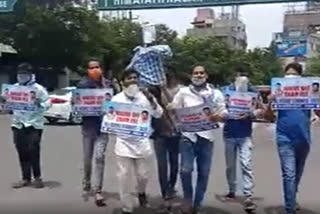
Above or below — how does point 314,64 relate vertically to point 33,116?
above

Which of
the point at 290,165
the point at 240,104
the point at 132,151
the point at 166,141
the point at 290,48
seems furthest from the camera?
the point at 290,48

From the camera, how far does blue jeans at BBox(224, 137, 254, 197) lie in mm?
8930

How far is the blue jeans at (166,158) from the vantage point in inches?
344

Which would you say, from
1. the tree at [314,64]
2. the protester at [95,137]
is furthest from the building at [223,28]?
the protester at [95,137]

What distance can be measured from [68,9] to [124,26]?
15032 mm

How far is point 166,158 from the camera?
8.80m

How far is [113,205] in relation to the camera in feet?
29.7

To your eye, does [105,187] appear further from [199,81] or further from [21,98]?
[199,81]

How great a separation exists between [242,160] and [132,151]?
62.6 inches

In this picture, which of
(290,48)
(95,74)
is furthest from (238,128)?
(290,48)

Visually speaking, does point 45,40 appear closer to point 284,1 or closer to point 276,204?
point 284,1

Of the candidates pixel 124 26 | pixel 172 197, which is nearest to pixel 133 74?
pixel 172 197

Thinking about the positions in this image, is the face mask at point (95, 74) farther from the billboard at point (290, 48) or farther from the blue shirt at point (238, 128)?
the billboard at point (290, 48)

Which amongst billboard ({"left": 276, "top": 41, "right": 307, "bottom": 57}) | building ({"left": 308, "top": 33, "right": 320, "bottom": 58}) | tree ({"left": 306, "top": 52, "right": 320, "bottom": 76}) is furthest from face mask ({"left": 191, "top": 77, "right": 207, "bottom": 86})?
building ({"left": 308, "top": 33, "right": 320, "bottom": 58})
